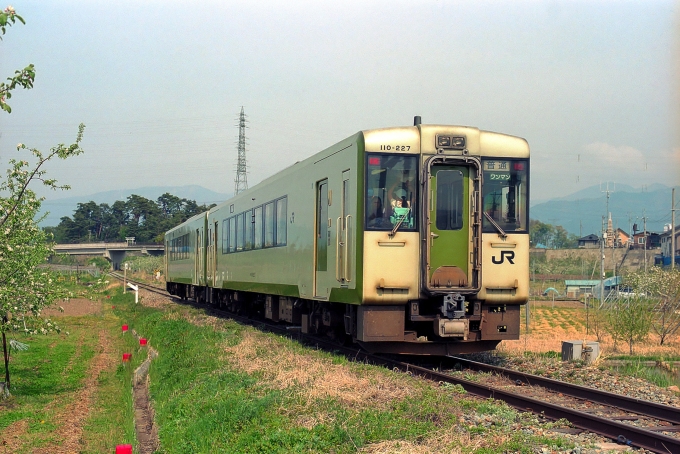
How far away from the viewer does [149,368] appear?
13.8 m

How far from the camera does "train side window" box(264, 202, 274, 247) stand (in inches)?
634

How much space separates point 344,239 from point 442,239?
142 centimetres

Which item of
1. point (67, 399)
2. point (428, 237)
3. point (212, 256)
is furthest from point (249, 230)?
point (428, 237)

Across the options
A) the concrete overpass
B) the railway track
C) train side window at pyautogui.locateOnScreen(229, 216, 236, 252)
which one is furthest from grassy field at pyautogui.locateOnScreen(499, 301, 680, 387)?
the concrete overpass

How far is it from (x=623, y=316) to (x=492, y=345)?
6134 millimetres

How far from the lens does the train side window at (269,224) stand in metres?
16.1

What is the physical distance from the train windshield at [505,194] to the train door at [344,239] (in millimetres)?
1937

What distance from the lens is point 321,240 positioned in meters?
12.3

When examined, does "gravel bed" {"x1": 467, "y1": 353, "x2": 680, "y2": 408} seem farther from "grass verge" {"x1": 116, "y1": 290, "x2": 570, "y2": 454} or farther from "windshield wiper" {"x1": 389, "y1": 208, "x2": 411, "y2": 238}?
"windshield wiper" {"x1": 389, "y1": 208, "x2": 411, "y2": 238}

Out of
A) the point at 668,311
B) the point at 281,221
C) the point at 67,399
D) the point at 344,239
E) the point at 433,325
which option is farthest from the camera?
the point at 668,311

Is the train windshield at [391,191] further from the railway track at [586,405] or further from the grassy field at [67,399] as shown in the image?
the grassy field at [67,399]

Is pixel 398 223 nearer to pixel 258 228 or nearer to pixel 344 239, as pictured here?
pixel 344 239

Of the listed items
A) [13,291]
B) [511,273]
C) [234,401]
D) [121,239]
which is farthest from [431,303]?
[121,239]

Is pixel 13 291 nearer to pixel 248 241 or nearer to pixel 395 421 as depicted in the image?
pixel 395 421
